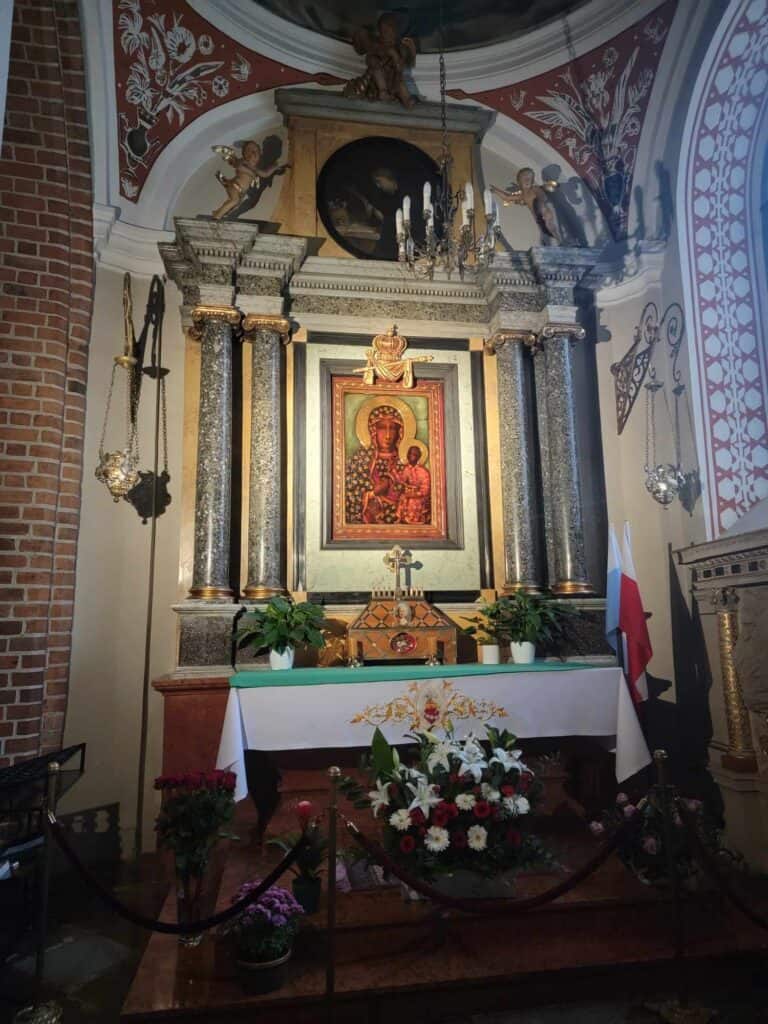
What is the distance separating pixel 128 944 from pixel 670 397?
5.77 m

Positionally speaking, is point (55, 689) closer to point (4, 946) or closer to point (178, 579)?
point (178, 579)

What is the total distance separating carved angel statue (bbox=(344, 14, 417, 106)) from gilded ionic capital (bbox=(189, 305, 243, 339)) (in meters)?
2.68

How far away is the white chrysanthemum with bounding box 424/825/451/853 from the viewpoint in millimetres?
3102

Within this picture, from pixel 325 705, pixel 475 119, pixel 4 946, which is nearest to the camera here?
pixel 4 946

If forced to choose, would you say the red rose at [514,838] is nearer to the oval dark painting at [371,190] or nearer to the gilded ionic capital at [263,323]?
the gilded ionic capital at [263,323]

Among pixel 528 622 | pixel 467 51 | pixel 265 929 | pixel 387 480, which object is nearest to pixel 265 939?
pixel 265 929

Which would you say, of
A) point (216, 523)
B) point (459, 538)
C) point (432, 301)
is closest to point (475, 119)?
point (432, 301)

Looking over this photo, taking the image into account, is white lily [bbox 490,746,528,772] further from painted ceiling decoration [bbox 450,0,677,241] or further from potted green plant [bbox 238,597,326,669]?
painted ceiling decoration [bbox 450,0,677,241]

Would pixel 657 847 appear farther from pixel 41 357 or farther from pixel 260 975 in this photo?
pixel 41 357

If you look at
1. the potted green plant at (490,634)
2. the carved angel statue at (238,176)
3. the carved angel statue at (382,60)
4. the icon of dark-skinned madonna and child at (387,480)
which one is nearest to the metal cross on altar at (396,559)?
the icon of dark-skinned madonna and child at (387,480)

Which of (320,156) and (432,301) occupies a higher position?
(320,156)

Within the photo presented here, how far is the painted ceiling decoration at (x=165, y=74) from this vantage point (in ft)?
20.1

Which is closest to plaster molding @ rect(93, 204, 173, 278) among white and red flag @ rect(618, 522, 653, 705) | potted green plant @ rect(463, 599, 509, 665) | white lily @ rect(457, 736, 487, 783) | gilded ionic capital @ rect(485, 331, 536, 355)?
gilded ionic capital @ rect(485, 331, 536, 355)

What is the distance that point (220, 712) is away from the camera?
4.95 m
